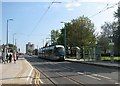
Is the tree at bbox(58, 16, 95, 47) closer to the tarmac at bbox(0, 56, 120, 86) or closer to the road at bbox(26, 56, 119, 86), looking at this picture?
the tarmac at bbox(0, 56, 120, 86)

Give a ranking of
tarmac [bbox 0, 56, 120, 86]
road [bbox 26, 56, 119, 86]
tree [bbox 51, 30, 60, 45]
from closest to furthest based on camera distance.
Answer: tarmac [bbox 0, 56, 120, 86] < road [bbox 26, 56, 119, 86] < tree [bbox 51, 30, 60, 45]

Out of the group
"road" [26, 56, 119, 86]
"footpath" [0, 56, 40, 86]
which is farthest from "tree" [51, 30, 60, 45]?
"footpath" [0, 56, 40, 86]

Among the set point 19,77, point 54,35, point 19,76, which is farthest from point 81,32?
point 19,77

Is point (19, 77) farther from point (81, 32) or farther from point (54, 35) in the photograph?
point (54, 35)

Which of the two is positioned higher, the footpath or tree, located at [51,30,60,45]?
tree, located at [51,30,60,45]

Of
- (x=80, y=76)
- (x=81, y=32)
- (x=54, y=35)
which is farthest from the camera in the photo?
(x=54, y=35)

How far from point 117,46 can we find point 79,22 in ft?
126

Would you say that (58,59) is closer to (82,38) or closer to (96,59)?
(96,59)

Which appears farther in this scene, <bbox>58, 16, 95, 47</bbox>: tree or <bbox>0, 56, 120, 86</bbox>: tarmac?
<bbox>58, 16, 95, 47</bbox>: tree

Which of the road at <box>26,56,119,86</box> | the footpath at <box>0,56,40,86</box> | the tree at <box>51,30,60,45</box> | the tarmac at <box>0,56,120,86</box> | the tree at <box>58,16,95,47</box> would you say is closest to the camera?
the footpath at <box>0,56,40,86</box>

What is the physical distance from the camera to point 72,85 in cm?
1906

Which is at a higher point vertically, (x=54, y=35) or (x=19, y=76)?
(x=54, y=35)

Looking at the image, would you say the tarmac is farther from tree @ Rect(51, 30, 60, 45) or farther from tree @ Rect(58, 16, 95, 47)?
tree @ Rect(51, 30, 60, 45)

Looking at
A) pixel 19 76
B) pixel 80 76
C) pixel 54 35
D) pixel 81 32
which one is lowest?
pixel 80 76
